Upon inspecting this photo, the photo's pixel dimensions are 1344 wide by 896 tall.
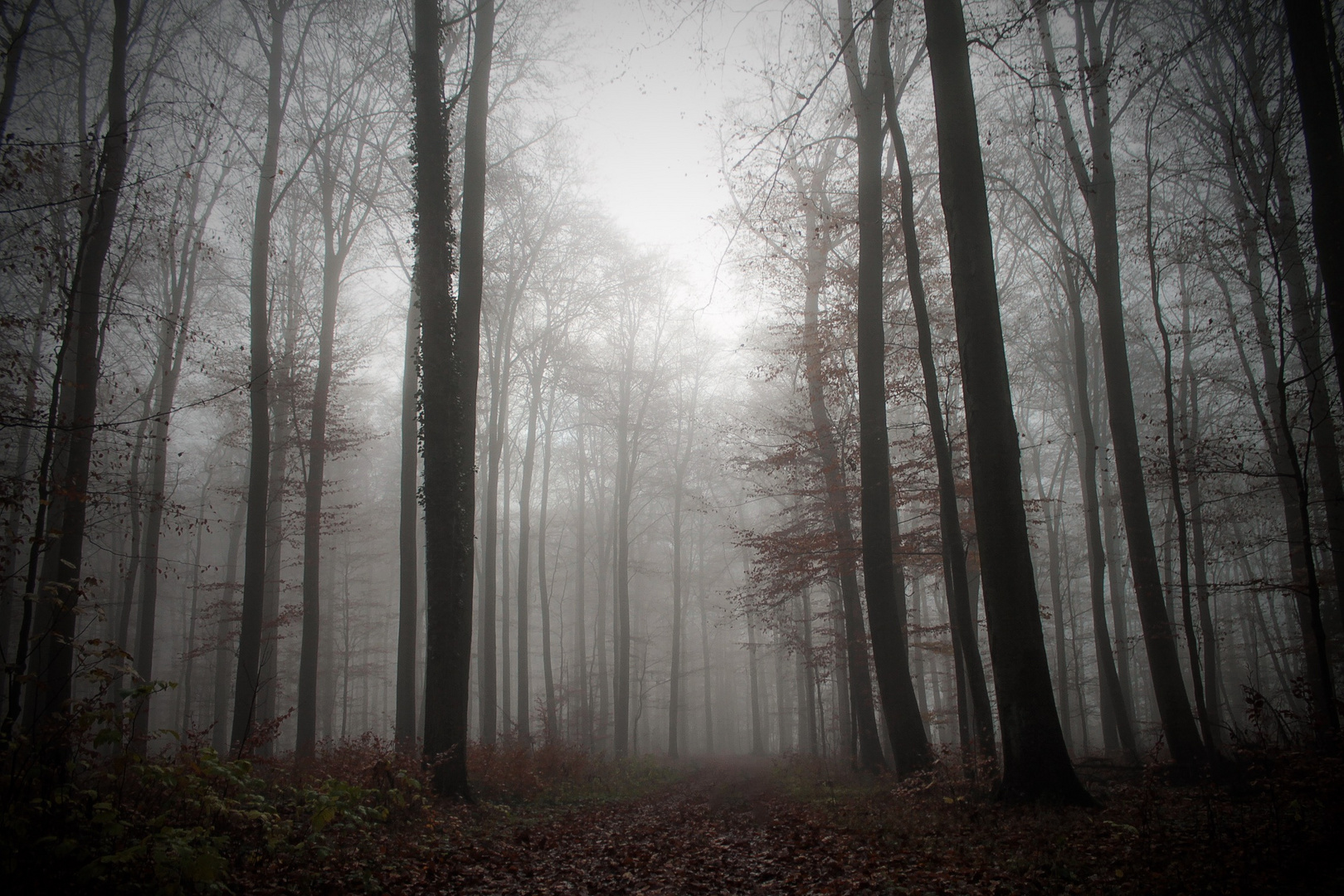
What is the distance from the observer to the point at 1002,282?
16.2m

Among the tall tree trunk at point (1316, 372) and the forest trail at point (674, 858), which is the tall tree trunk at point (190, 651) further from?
the tall tree trunk at point (1316, 372)

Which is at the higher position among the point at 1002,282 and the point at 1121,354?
the point at 1002,282

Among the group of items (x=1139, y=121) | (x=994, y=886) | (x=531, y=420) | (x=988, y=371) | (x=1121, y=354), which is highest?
(x=1139, y=121)

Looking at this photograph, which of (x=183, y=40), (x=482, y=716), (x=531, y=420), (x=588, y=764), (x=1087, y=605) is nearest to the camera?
(x=183, y=40)

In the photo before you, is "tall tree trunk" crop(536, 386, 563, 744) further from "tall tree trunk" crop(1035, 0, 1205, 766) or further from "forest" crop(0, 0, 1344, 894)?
"tall tree trunk" crop(1035, 0, 1205, 766)

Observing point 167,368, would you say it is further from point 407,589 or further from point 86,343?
point 407,589

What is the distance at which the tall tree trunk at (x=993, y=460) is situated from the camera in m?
5.45

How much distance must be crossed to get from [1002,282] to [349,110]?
15.8m

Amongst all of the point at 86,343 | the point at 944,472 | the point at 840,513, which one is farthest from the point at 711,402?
the point at 86,343

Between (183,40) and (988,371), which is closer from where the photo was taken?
(988,371)

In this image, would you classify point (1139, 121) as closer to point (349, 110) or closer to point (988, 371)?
point (988, 371)

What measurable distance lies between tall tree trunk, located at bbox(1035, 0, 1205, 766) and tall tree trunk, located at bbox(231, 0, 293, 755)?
1356 centimetres

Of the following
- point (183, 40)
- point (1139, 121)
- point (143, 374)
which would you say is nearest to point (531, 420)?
point (183, 40)

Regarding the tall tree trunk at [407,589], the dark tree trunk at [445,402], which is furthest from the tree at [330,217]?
the dark tree trunk at [445,402]
